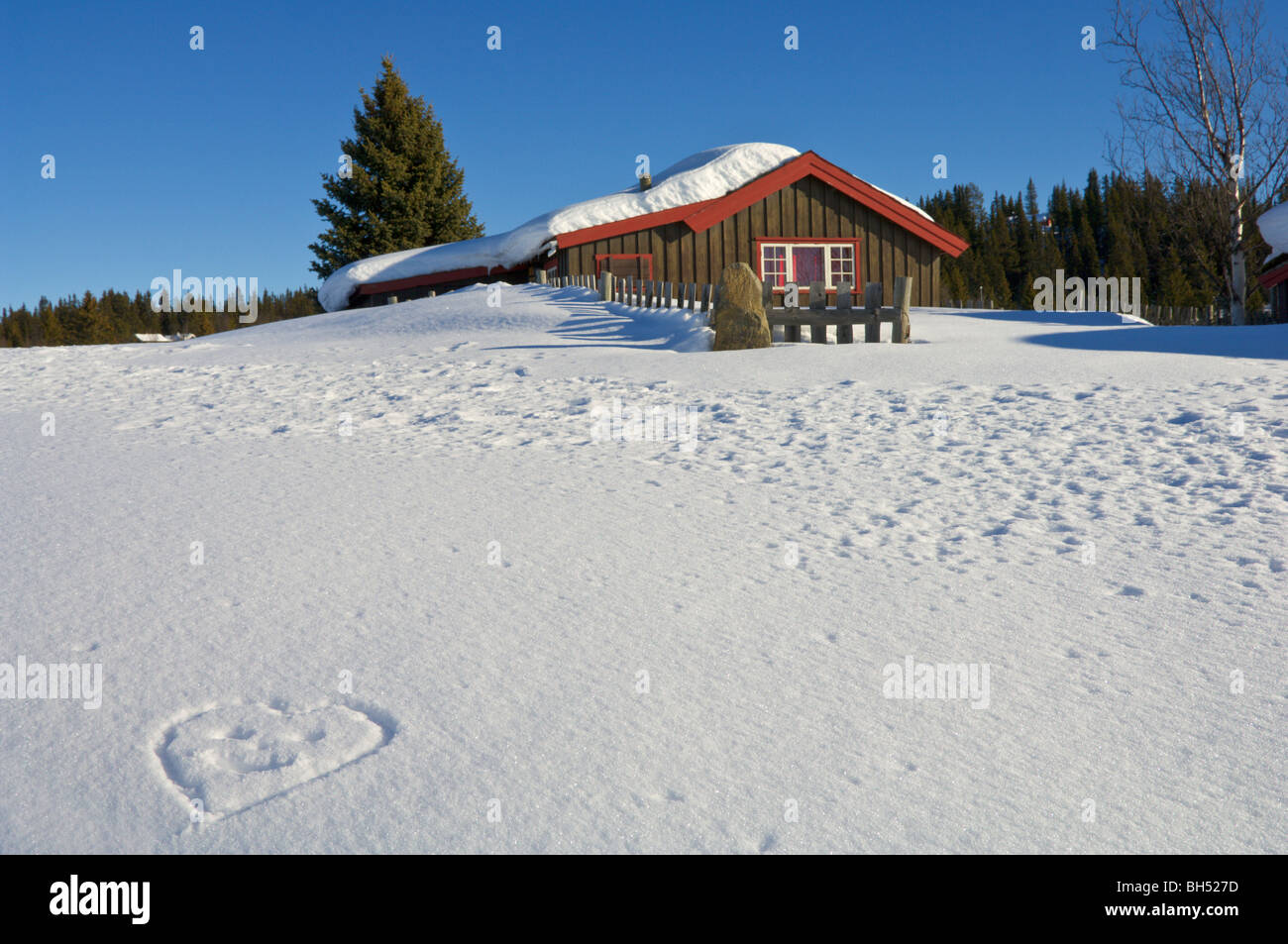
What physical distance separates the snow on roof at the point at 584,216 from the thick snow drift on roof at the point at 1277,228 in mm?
8072

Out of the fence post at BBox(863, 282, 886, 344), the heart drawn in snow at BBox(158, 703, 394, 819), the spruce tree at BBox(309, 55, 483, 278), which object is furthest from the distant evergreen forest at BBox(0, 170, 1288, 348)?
the heart drawn in snow at BBox(158, 703, 394, 819)

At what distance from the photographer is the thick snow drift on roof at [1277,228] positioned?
16.6 meters

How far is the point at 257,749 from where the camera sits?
276 cm

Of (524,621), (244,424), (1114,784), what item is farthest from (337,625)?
(244,424)

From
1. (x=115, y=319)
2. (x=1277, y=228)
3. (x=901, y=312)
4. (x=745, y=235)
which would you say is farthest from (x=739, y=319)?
(x=115, y=319)

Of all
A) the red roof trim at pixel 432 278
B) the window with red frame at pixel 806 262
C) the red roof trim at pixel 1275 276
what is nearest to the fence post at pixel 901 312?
the window with red frame at pixel 806 262

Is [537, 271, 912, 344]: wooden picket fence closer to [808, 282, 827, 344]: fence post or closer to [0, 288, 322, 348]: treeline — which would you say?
[808, 282, 827, 344]: fence post

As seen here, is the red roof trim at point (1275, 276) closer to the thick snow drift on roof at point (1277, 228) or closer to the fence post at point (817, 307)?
the thick snow drift on roof at point (1277, 228)

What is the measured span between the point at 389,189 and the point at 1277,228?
29818mm

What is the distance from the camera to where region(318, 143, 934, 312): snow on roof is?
22.3m

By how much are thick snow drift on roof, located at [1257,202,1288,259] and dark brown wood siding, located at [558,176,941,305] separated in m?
8.36

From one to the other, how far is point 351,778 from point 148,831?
21.4 inches

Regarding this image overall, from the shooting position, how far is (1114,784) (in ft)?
8.46
